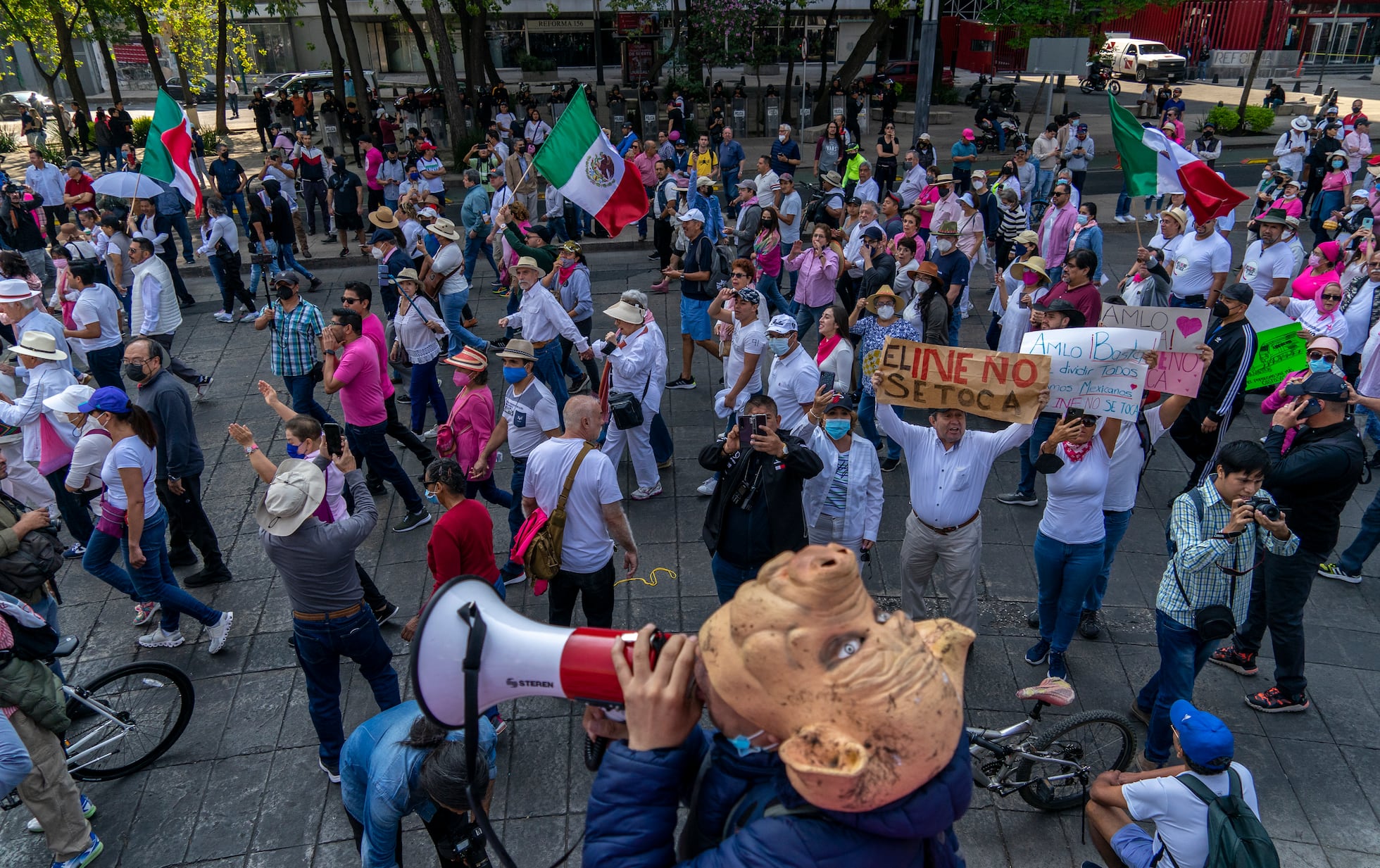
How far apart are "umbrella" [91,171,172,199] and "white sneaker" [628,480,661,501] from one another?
8102mm

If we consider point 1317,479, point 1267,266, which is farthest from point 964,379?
point 1267,266

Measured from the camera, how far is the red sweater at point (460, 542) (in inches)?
188

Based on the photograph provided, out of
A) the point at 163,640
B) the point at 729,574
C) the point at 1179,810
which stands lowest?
the point at 163,640

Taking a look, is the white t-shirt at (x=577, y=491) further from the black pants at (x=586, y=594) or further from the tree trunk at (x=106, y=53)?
the tree trunk at (x=106, y=53)

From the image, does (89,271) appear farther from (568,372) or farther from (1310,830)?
(1310,830)

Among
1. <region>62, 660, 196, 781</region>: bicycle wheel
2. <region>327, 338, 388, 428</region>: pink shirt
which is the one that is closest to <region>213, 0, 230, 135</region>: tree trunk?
<region>327, 338, 388, 428</region>: pink shirt

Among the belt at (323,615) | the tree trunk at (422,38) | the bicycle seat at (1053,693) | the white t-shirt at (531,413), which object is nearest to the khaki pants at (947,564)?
the bicycle seat at (1053,693)

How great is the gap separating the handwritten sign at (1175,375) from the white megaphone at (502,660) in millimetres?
4465

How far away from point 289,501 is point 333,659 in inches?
36.8

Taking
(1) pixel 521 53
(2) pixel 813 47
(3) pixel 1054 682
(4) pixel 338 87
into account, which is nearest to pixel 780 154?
(3) pixel 1054 682

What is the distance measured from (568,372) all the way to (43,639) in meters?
5.76

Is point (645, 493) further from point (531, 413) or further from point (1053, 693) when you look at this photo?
point (1053, 693)

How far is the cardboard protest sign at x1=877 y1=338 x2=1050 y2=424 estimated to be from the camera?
4.72 meters

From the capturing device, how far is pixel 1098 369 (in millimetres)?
4891
